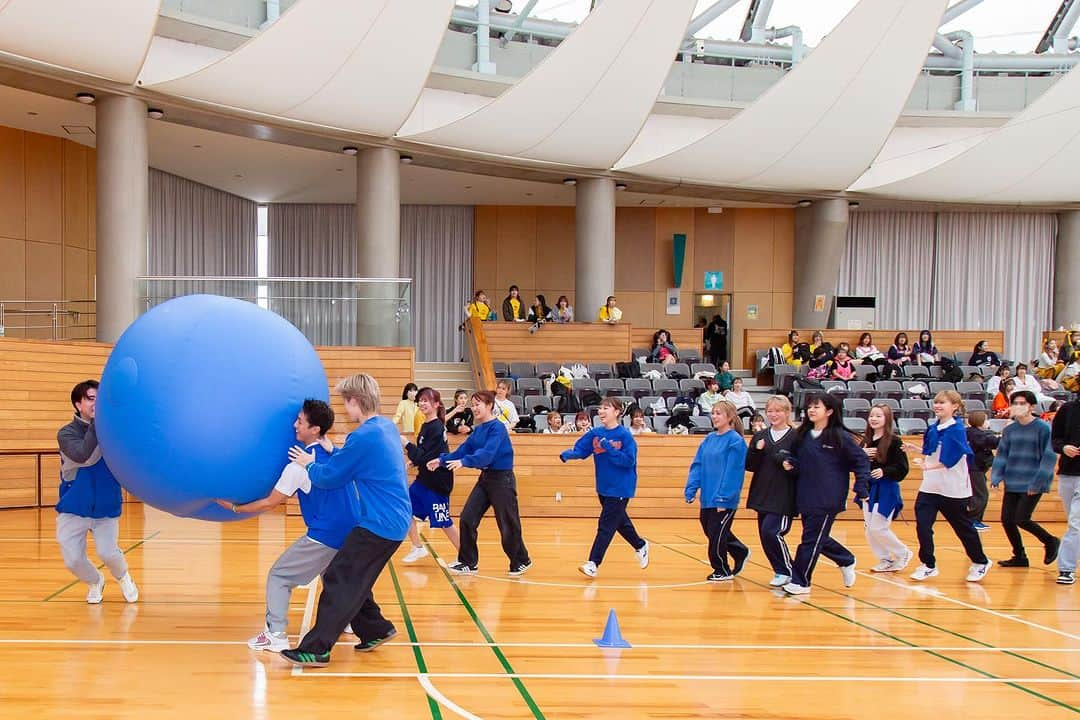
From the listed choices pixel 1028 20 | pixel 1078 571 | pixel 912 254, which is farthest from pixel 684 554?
pixel 1028 20

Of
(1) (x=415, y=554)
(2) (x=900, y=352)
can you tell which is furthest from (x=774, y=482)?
(2) (x=900, y=352)

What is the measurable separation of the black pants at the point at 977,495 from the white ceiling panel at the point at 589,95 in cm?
874

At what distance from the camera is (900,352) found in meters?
19.5

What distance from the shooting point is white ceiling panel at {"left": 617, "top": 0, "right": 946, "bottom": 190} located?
16125mm

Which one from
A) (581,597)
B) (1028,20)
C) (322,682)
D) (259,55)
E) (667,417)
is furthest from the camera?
(1028,20)

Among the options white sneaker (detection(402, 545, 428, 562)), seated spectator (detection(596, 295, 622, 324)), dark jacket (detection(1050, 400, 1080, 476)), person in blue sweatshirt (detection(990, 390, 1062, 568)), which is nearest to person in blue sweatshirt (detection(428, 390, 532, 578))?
white sneaker (detection(402, 545, 428, 562))

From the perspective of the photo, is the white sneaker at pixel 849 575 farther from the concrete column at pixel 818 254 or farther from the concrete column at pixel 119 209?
the concrete column at pixel 818 254

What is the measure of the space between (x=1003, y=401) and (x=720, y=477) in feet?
32.0

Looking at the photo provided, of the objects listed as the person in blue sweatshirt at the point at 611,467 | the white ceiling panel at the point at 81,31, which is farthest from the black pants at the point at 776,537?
the white ceiling panel at the point at 81,31

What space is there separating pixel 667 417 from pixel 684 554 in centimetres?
567

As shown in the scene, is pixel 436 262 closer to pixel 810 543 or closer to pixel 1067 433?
pixel 1067 433

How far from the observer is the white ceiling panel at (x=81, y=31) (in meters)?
12.0

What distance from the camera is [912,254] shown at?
24.7m

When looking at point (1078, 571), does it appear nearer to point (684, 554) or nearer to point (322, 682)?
point (684, 554)
